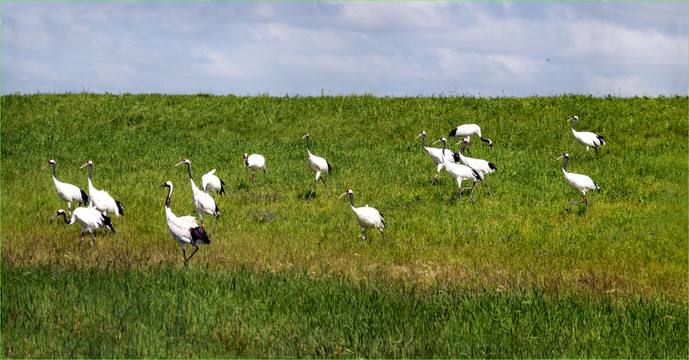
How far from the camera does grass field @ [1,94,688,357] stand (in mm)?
7984

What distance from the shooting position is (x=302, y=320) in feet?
22.7

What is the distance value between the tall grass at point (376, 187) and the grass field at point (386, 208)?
7 centimetres

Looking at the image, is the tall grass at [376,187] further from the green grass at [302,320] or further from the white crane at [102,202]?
the green grass at [302,320]

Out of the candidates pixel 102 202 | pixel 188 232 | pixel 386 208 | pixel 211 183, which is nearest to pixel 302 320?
pixel 188 232

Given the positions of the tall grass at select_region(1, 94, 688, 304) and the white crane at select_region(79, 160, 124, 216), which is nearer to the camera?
the tall grass at select_region(1, 94, 688, 304)

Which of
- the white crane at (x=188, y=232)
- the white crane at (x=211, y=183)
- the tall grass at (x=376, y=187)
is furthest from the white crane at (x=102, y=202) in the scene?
the white crane at (x=188, y=232)

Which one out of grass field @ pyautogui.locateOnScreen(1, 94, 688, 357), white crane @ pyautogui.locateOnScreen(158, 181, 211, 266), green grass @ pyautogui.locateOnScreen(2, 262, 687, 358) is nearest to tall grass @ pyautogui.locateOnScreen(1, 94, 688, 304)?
grass field @ pyautogui.locateOnScreen(1, 94, 688, 357)

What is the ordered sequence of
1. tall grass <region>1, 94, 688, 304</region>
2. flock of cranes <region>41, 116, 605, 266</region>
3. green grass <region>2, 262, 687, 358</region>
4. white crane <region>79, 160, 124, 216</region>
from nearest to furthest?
green grass <region>2, 262, 687, 358</region>
flock of cranes <region>41, 116, 605, 266</region>
tall grass <region>1, 94, 688, 304</region>
white crane <region>79, 160, 124, 216</region>

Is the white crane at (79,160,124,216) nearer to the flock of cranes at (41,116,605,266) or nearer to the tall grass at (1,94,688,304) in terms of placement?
the flock of cranes at (41,116,605,266)

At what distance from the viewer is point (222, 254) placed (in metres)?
10.4

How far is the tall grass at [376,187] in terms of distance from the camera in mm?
10164

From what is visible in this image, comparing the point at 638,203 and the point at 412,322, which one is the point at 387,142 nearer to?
the point at 638,203

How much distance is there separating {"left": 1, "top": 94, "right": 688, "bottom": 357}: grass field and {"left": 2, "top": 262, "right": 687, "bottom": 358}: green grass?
0.05m

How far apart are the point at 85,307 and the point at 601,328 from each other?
253 inches
